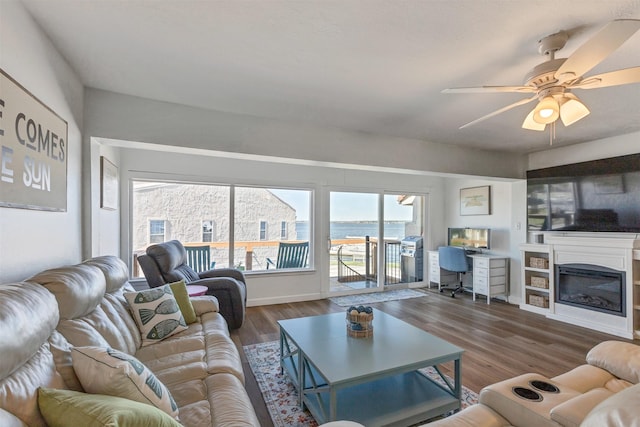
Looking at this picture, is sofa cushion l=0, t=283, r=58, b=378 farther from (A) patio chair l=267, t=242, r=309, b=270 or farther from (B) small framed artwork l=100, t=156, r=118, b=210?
(A) patio chair l=267, t=242, r=309, b=270

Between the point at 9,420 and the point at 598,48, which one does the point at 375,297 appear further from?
the point at 9,420

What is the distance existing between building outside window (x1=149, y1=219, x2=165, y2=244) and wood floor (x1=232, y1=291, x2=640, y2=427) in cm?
156

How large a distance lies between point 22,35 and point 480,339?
4.24 m

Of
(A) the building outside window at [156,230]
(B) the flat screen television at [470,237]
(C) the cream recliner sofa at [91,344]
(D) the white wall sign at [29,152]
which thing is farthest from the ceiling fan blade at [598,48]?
(A) the building outside window at [156,230]

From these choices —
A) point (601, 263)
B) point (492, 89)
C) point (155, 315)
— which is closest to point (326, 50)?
point (492, 89)

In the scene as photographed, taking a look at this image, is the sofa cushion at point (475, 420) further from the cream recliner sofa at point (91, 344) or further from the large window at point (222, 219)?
the large window at point (222, 219)

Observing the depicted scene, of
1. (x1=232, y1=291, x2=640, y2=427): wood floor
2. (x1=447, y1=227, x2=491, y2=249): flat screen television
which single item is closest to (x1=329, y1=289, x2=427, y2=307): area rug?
(x1=232, y1=291, x2=640, y2=427): wood floor

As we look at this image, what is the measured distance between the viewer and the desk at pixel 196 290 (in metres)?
2.98

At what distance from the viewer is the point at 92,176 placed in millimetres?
2393

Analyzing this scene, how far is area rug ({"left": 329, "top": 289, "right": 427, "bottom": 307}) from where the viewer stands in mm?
4727

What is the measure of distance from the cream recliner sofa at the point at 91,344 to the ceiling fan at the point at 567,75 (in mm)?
2097

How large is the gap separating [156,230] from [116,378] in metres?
3.37

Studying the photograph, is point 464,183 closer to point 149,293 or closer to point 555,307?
point 555,307

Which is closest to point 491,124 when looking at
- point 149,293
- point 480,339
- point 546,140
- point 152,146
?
point 546,140
